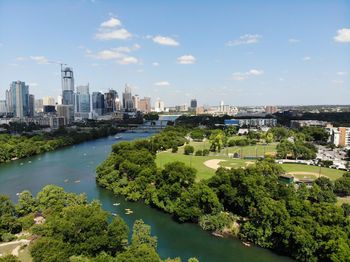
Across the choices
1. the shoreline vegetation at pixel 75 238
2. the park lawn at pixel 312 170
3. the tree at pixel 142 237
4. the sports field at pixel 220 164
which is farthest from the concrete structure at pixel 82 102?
the tree at pixel 142 237

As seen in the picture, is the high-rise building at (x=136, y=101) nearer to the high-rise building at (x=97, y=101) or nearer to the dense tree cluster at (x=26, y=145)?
the high-rise building at (x=97, y=101)

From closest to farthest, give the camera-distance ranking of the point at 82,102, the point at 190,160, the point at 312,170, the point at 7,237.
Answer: the point at 7,237
the point at 312,170
the point at 190,160
the point at 82,102

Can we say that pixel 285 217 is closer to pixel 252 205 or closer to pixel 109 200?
pixel 252 205

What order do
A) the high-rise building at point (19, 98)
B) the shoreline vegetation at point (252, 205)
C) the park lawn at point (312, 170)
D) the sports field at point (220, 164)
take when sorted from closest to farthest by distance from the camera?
the shoreline vegetation at point (252, 205)
the park lawn at point (312, 170)
the sports field at point (220, 164)
the high-rise building at point (19, 98)

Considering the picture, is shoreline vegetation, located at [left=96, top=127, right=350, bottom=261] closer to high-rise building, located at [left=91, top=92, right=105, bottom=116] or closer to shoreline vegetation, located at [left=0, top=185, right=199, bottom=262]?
shoreline vegetation, located at [left=0, top=185, right=199, bottom=262]

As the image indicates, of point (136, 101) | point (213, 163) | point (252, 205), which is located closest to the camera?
point (252, 205)

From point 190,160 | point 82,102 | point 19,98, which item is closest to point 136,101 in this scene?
point 82,102
